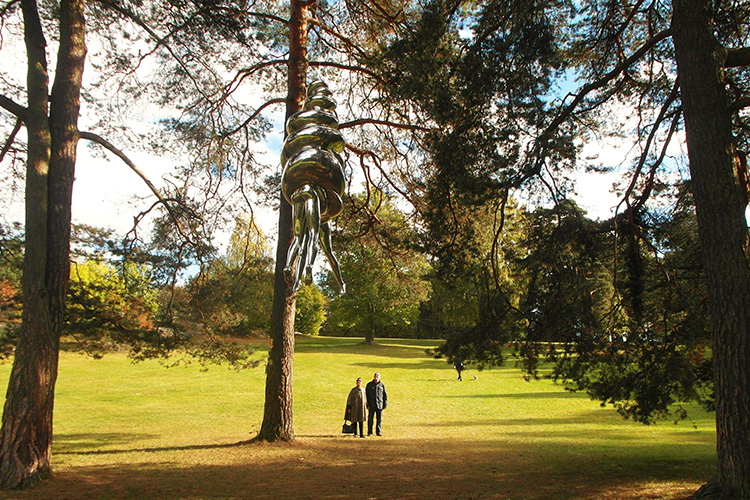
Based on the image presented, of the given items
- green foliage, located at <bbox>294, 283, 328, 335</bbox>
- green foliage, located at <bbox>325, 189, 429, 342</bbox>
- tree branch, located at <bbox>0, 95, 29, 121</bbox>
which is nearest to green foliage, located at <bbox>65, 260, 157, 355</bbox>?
tree branch, located at <bbox>0, 95, 29, 121</bbox>

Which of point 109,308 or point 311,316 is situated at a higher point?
point 109,308

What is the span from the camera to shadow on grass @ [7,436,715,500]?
8386 mm

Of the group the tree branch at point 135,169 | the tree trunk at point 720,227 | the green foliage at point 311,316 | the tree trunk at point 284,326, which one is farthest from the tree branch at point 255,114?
the green foliage at point 311,316

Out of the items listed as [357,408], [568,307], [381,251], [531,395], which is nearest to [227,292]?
[381,251]

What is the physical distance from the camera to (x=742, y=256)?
6.31 m

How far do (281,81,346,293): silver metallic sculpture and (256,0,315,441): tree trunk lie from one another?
8.14 meters

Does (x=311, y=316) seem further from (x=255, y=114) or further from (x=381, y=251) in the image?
(x=255, y=114)

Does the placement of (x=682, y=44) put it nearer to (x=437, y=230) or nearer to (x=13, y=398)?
(x=437, y=230)

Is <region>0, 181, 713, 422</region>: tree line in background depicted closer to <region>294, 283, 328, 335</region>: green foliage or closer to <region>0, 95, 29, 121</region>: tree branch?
<region>0, 95, 29, 121</region>: tree branch

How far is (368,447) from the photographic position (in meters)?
12.8

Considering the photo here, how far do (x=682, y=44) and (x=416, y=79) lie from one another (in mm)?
3368

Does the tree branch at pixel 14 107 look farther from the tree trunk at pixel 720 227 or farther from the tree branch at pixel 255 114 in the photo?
the tree trunk at pixel 720 227

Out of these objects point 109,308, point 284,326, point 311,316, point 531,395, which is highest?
point 109,308

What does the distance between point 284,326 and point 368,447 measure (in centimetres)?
374
